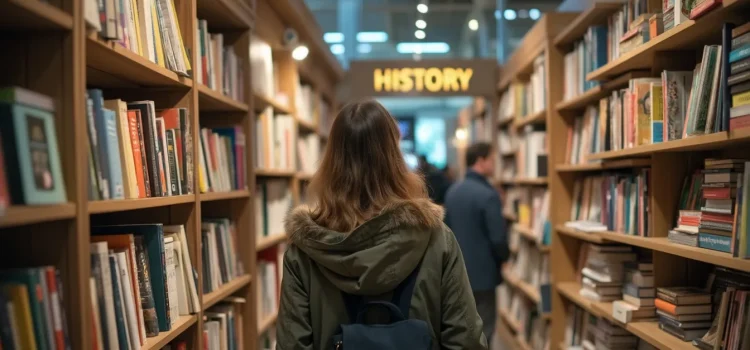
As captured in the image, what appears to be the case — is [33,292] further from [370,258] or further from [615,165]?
[615,165]

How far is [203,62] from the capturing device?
2387 millimetres

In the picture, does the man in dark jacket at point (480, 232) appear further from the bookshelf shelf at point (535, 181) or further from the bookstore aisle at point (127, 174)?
the bookstore aisle at point (127, 174)

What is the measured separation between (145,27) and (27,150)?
75cm

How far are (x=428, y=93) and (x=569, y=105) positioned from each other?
2260mm

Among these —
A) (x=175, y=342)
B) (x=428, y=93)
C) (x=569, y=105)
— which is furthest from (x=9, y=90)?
(x=428, y=93)

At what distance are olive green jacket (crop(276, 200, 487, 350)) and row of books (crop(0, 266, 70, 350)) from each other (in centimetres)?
60

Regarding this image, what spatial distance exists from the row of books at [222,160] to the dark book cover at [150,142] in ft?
1.45

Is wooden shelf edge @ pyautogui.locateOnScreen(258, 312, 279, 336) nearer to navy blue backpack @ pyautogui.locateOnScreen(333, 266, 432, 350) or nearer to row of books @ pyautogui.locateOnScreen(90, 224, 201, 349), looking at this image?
row of books @ pyautogui.locateOnScreen(90, 224, 201, 349)

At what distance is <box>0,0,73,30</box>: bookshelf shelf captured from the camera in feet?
3.71

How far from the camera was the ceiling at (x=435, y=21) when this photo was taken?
25.9 feet

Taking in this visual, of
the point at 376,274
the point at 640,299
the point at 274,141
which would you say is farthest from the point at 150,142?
the point at 640,299

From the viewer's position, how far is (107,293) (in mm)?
1486

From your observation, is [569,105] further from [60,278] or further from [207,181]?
[60,278]

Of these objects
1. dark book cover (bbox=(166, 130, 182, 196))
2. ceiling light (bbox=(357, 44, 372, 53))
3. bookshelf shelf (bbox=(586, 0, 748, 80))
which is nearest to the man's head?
bookshelf shelf (bbox=(586, 0, 748, 80))
